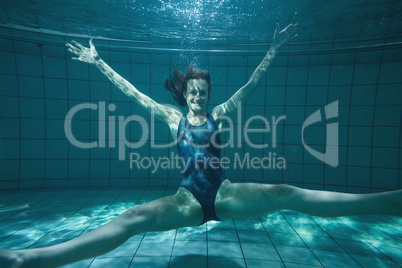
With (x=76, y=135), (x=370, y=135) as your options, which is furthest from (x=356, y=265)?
(x=76, y=135)

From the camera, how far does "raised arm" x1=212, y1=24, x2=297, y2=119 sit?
2572 mm

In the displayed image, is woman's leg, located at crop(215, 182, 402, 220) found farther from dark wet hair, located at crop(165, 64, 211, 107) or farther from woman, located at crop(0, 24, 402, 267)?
dark wet hair, located at crop(165, 64, 211, 107)

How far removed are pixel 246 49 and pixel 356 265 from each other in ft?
16.6

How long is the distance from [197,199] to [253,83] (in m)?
1.56

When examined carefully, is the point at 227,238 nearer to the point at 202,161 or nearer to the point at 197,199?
the point at 197,199

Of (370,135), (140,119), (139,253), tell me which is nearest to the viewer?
(139,253)

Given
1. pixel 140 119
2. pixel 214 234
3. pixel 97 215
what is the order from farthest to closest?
pixel 140 119, pixel 97 215, pixel 214 234

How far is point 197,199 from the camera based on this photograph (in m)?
2.15

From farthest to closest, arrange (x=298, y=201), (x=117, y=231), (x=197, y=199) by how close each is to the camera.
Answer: (x=197, y=199)
(x=298, y=201)
(x=117, y=231)

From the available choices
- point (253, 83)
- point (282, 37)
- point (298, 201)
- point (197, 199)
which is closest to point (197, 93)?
point (253, 83)

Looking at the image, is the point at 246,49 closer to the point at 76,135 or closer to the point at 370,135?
the point at 370,135

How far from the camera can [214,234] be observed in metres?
3.22

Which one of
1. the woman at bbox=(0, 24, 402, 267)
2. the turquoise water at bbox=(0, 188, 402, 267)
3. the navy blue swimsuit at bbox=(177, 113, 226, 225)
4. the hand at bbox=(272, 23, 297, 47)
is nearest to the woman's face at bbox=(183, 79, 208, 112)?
the woman at bbox=(0, 24, 402, 267)

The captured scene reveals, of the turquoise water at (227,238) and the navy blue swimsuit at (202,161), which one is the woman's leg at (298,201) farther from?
the turquoise water at (227,238)
